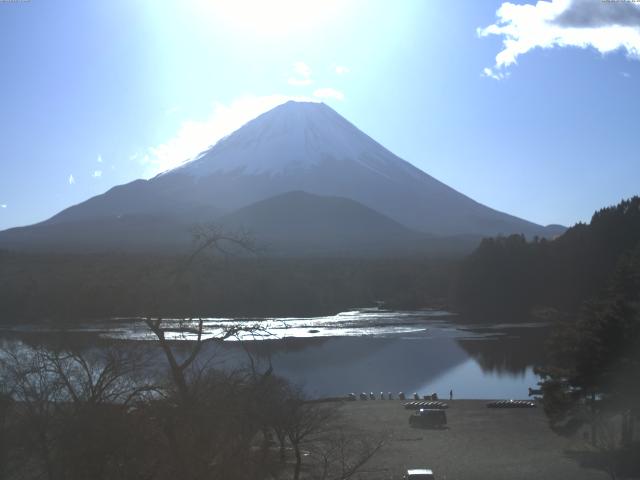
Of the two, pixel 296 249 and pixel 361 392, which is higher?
pixel 296 249

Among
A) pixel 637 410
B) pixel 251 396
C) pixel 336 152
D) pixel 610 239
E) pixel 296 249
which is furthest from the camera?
pixel 336 152

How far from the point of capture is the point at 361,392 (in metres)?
19.1

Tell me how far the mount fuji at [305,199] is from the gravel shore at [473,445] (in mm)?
49121

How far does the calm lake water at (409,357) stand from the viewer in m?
19.7

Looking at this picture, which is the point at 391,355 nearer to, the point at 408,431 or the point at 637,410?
the point at 408,431

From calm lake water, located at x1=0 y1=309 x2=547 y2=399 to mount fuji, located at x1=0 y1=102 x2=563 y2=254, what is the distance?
119 feet

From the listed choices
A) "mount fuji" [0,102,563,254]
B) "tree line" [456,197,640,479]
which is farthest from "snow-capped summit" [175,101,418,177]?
"tree line" [456,197,640,479]

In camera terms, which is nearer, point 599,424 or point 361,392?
point 599,424

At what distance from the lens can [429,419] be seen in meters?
14.5

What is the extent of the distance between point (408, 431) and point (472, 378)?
7.16m

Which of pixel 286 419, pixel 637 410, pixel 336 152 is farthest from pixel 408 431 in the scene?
pixel 336 152

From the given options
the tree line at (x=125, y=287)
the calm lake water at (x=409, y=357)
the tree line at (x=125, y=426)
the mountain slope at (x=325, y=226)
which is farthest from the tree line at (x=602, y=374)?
the mountain slope at (x=325, y=226)

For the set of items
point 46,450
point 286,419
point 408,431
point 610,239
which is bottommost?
point 408,431

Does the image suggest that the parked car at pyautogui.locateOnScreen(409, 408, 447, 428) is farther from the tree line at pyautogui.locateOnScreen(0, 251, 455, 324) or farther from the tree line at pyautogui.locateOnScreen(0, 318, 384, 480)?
the tree line at pyautogui.locateOnScreen(0, 318, 384, 480)
